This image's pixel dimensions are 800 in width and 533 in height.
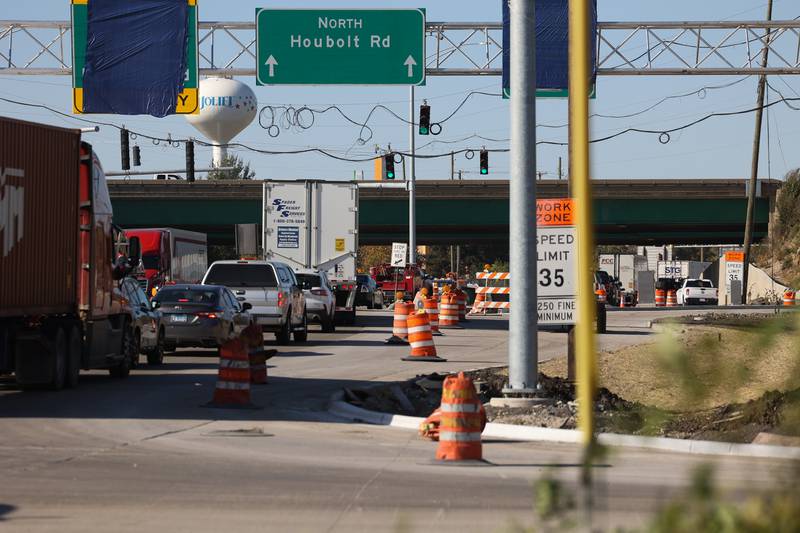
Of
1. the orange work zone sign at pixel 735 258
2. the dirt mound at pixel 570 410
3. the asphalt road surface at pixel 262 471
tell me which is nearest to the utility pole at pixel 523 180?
the dirt mound at pixel 570 410

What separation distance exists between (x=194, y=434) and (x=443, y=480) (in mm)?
4231

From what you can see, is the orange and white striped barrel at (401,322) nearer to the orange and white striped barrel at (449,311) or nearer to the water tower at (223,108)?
the orange and white striped barrel at (449,311)

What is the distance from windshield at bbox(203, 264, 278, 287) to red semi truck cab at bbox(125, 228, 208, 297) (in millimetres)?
9891

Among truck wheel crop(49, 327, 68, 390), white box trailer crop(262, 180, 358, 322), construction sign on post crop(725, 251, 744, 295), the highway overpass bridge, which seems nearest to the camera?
truck wheel crop(49, 327, 68, 390)

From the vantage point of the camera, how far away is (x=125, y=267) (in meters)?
21.9

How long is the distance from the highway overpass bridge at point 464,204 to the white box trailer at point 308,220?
34.3 meters

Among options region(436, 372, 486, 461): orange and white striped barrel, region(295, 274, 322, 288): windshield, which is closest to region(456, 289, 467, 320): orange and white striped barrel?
region(295, 274, 322, 288): windshield

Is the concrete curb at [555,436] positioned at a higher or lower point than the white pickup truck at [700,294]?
lower

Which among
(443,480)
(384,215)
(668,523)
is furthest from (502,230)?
(668,523)

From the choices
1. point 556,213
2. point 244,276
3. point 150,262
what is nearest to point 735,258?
point 150,262

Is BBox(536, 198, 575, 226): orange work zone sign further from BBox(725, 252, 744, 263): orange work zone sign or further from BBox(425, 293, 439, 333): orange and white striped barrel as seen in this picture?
BBox(725, 252, 744, 263): orange work zone sign

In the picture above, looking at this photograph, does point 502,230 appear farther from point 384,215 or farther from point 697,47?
point 697,47

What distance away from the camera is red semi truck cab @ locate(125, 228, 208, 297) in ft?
146

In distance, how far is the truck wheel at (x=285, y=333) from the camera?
107 feet
